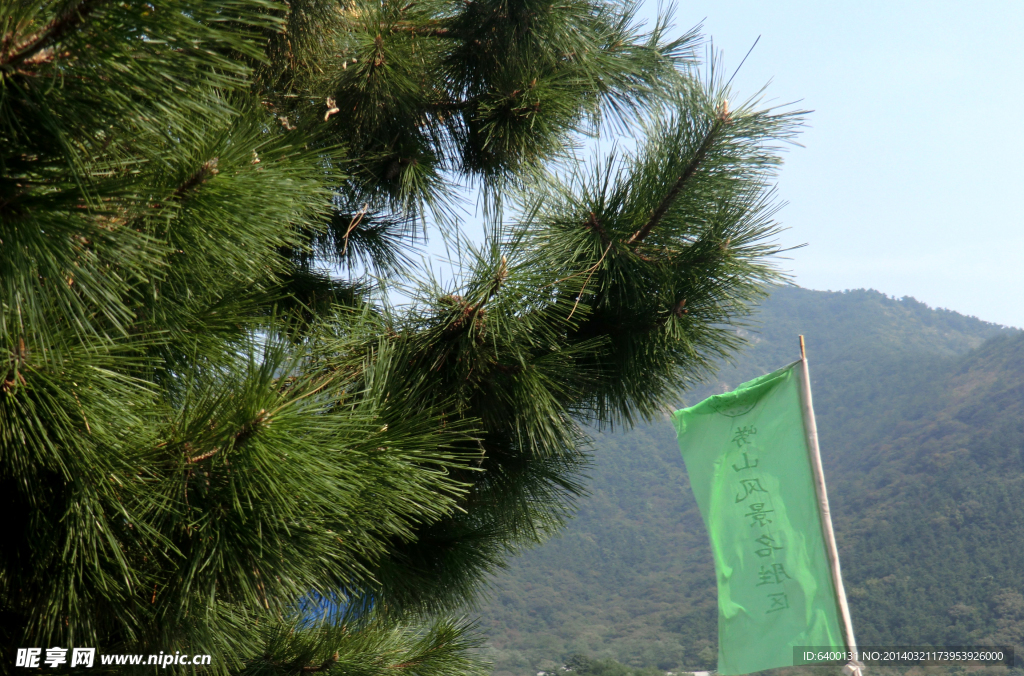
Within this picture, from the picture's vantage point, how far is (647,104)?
2400 mm

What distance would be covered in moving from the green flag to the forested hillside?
1118cm

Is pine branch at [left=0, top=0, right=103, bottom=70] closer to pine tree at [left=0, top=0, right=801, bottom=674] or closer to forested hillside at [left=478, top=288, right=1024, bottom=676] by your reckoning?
pine tree at [left=0, top=0, right=801, bottom=674]

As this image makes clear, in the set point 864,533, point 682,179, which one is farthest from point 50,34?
point 864,533

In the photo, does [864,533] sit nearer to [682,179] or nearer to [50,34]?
[682,179]

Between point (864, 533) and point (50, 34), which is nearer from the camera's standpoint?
point (50, 34)

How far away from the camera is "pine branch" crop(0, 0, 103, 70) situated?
671 mm

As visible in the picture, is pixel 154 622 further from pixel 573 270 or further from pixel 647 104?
pixel 647 104

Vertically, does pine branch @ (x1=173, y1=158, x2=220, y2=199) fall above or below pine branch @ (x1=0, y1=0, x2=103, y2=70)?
above

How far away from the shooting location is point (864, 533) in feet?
69.1

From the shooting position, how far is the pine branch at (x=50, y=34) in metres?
0.67

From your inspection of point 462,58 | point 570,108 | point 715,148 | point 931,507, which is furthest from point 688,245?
point 931,507

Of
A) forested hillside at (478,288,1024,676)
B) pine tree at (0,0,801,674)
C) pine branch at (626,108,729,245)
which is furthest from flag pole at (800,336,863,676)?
forested hillside at (478,288,1024,676)

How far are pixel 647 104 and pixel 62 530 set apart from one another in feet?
7.04

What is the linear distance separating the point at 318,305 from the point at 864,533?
75.8ft
